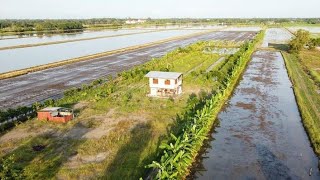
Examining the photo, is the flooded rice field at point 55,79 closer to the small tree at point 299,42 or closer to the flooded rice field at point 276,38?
the small tree at point 299,42

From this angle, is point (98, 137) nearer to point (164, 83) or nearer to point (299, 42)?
point (164, 83)

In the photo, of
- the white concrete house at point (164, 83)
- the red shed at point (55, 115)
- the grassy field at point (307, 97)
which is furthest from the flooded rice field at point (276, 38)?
the red shed at point (55, 115)

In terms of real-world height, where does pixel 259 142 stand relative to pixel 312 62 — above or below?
below

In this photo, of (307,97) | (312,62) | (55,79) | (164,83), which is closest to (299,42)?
(312,62)

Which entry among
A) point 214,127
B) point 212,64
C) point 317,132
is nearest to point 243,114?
point 214,127

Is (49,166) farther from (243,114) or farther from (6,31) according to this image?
(6,31)

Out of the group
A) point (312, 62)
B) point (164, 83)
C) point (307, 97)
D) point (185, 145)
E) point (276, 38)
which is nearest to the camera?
point (185, 145)
